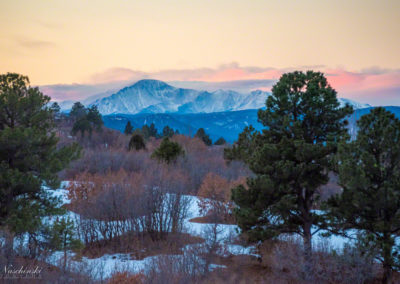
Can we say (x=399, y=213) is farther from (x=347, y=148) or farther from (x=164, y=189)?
(x=164, y=189)

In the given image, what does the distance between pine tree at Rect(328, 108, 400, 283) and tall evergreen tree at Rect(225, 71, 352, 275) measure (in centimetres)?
123

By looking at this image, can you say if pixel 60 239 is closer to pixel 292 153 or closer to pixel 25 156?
pixel 25 156

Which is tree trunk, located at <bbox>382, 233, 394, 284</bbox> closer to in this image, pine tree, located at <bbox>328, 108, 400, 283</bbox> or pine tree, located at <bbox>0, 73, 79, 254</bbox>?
pine tree, located at <bbox>328, 108, 400, 283</bbox>

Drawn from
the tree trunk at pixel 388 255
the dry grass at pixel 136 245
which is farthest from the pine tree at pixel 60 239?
the tree trunk at pixel 388 255

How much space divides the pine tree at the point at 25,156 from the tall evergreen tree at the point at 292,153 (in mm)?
7578

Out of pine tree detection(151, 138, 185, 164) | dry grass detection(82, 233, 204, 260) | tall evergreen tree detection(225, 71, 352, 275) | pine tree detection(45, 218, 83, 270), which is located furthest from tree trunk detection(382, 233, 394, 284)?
pine tree detection(151, 138, 185, 164)

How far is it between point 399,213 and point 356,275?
2.59 metres

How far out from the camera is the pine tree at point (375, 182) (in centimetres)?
1145

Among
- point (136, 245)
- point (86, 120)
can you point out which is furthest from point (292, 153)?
point (86, 120)

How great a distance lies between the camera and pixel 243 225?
45.8 ft

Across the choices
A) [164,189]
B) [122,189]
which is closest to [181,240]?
[164,189]

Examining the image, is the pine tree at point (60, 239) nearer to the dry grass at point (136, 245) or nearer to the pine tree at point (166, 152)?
the dry grass at point (136, 245)

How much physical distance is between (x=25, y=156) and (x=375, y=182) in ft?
42.8

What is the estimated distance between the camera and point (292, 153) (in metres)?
13.6
